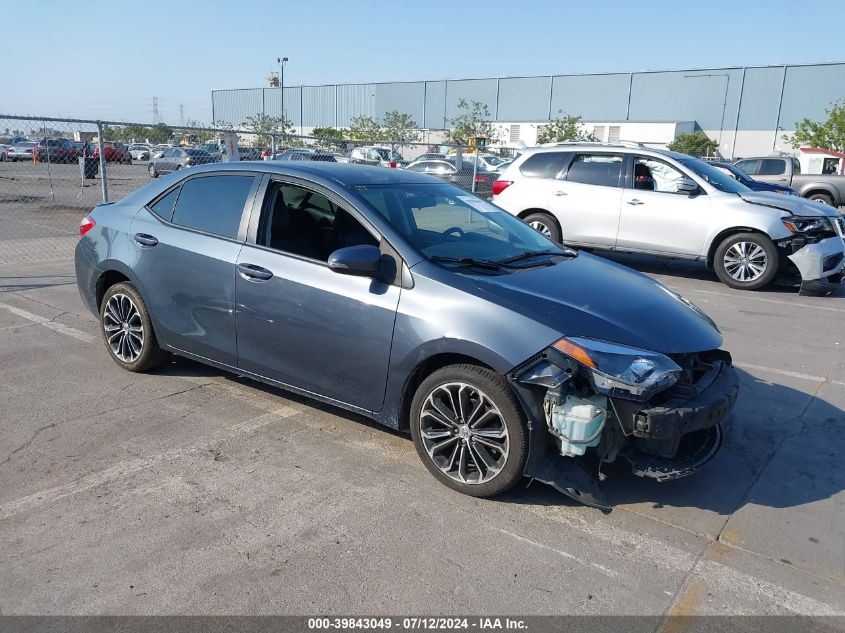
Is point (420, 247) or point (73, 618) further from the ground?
point (420, 247)

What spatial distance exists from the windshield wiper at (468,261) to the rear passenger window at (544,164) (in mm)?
6872

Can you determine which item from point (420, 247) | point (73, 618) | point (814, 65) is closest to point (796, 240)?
point (420, 247)

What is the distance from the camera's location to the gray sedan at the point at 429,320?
11.0 feet

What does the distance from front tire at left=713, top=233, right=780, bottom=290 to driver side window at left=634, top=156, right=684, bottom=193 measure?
3.62 feet

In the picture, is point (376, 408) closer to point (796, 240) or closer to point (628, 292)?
point (628, 292)

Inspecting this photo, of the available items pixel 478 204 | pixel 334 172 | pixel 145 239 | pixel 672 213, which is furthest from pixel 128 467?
pixel 672 213

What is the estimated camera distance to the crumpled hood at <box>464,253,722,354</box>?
3473mm

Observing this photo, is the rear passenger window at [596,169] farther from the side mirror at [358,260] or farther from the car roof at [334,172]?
the side mirror at [358,260]

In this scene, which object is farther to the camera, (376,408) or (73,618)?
(376,408)

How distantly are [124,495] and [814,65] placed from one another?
5871cm

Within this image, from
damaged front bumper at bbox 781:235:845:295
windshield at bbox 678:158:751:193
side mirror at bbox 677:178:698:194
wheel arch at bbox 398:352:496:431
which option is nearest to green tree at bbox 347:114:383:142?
windshield at bbox 678:158:751:193

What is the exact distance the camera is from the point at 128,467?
3.87 metres

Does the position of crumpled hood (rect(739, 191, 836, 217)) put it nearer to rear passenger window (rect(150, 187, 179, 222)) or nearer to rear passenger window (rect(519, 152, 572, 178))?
rear passenger window (rect(519, 152, 572, 178))

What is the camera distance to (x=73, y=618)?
8.71ft
